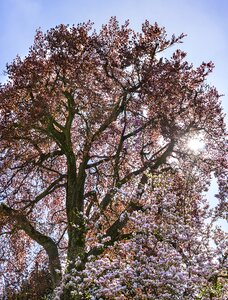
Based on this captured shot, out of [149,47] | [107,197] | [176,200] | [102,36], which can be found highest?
[102,36]

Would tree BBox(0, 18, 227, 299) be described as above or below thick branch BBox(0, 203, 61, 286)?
above

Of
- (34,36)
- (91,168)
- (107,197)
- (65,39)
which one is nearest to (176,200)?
(107,197)

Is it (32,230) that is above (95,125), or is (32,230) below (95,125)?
below

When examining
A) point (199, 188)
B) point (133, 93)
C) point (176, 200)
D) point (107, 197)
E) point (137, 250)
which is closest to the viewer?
point (137, 250)

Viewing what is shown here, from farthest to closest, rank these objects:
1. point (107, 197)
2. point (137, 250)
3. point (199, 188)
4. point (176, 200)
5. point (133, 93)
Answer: point (133, 93), point (107, 197), point (199, 188), point (176, 200), point (137, 250)

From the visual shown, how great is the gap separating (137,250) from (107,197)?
5117 mm

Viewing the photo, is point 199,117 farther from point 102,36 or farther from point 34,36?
point 34,36

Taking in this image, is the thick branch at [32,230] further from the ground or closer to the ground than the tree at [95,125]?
closer to the ground

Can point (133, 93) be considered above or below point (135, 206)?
above

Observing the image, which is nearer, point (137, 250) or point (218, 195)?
point (137, 250)

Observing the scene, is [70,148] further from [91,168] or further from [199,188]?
[199,188]

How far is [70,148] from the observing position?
16.4 m

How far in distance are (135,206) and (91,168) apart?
5.90m

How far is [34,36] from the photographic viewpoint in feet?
54.2
